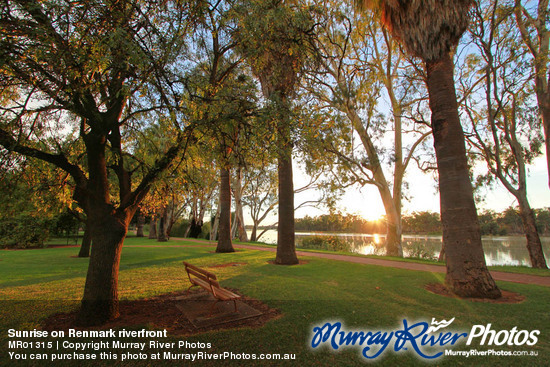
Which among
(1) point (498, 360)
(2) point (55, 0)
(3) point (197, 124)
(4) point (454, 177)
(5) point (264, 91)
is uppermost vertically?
(5) point (264, 91)

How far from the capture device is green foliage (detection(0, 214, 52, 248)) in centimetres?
1956

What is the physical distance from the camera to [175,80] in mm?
5828

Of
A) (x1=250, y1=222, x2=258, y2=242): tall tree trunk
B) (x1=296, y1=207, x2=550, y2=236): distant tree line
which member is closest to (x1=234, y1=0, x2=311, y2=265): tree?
(x1=250, y1=222, x2=258, y2=242): tall tree trunk

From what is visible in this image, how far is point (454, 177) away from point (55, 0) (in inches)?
345

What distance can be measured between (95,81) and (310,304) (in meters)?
5.89

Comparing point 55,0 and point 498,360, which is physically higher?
point 55,0

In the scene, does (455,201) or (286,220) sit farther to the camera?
(286,220)

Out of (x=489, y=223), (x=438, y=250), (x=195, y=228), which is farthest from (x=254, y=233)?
(x=489, y=223)

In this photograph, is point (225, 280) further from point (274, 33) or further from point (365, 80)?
point (365, 80)

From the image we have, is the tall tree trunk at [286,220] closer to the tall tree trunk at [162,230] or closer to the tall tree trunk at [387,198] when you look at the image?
the tall tree trunk at [387,198]

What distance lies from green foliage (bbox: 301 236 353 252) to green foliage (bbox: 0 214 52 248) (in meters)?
19.7

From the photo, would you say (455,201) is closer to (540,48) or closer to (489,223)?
(540,48)

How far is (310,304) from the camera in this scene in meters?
5.94

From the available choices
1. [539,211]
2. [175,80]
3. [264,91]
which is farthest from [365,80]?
[539,211]
